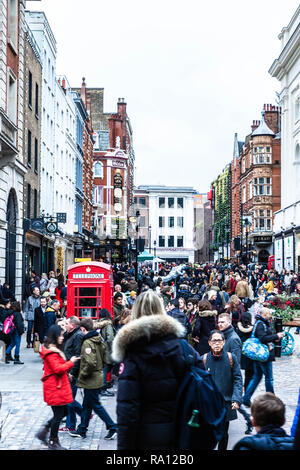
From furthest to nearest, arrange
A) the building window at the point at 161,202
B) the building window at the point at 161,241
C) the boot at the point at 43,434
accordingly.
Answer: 1. the building window at the point at 161,202
2. the building window at the point at 161,241
3. the boot at the point at 43,434

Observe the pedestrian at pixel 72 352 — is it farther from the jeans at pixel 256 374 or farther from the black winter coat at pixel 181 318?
the black winter coat at pixel 181 318

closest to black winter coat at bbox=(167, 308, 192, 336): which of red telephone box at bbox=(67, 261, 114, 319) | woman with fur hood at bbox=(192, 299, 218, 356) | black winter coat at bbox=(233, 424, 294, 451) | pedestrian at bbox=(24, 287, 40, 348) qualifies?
woman with fur hood at bbox=(192, 299, 218, 356)

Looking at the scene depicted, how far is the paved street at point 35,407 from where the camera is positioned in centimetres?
809

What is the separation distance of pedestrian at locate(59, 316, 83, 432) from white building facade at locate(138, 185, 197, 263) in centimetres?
10504

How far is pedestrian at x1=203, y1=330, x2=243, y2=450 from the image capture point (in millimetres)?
7418

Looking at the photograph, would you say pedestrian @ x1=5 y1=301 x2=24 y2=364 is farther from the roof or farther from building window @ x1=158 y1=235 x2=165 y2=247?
building window @ x1=158 y1=235 x2=165 y2=247

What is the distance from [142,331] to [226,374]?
128 inches

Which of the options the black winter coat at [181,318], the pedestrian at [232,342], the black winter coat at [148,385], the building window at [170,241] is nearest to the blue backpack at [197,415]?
the black winter coat at [148,385]

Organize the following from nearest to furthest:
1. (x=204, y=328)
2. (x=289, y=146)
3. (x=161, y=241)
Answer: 1. (x=204, y=328)
2. (x=289, y=146)
3. (x=161, y=241)

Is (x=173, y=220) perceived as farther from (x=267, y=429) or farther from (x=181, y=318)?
(x=267, y=429)

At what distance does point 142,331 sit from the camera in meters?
4.55

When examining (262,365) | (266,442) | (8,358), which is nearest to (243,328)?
(262,365)

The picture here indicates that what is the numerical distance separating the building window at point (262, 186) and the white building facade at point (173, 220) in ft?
159
